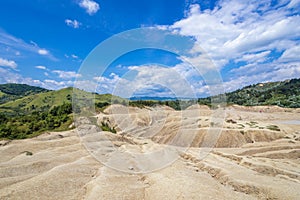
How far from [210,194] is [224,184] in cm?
453

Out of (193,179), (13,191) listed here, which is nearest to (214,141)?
(193,179)

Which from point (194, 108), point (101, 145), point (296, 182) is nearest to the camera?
point (296, 182)

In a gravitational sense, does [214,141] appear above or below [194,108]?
below

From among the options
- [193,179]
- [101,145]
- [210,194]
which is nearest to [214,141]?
[101,145]

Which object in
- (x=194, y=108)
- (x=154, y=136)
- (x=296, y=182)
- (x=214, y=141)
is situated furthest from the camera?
(x=194, y=108)

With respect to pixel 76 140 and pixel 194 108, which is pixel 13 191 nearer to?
pixel 76 140

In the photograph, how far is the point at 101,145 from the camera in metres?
37.9

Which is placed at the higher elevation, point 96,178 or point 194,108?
point 194,108

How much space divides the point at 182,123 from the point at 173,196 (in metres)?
47.2

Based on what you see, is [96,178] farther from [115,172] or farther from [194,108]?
[194,108]

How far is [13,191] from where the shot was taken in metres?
15.7

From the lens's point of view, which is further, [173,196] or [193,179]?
[193,179]

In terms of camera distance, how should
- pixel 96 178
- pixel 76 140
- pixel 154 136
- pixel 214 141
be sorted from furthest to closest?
pixel 154 136 → pixel 214 141 → pixel 76 140 → pixel 96 178

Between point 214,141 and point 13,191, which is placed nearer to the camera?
point 13,191
